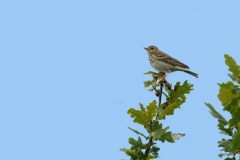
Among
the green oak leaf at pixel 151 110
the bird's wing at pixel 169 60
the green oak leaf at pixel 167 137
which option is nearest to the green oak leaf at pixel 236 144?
the green oak leaf at pixel 167 137

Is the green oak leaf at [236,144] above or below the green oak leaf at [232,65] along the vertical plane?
below

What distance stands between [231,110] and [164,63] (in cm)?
1255

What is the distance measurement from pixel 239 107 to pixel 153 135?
0.63m

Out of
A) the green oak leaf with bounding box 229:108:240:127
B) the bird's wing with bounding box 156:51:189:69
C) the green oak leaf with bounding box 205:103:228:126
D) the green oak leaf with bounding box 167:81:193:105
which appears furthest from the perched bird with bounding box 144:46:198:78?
the green oak leaf with bounding box 229:108:240:127

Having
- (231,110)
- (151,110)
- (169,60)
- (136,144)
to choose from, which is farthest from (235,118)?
(169,60)

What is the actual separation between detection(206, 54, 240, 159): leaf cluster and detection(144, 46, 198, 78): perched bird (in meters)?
11.2

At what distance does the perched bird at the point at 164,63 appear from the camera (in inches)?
600

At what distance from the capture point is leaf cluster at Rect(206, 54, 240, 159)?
3152mm

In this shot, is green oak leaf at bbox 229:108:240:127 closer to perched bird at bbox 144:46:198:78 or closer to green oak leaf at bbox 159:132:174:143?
green oak leaf at bbox 159:132:174:143

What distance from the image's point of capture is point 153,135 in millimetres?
3354

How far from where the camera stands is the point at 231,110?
334 cm

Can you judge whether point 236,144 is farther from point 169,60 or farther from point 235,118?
A: point 169,60

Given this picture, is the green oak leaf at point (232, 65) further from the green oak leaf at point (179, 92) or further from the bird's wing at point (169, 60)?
the bird's wing at point (169, 60)

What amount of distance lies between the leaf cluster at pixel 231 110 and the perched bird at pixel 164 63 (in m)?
11.2
